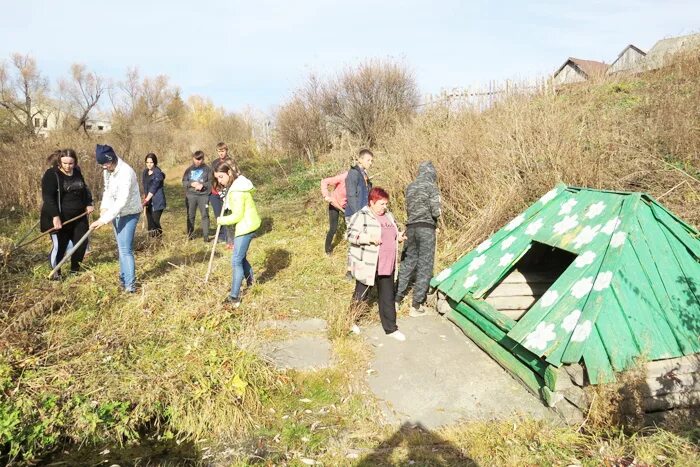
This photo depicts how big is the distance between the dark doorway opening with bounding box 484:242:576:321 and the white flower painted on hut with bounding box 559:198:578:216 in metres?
0.48

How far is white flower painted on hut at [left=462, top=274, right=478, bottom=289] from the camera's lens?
4.83 metres

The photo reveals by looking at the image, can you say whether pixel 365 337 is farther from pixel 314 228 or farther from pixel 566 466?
pixel 314 228

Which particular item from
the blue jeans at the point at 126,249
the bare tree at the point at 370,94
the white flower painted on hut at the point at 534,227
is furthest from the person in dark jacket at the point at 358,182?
the bare tree at the point at 370,94

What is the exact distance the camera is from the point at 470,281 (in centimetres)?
488

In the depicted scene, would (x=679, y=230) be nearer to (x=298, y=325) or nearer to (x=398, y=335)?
(x=398, y=335)

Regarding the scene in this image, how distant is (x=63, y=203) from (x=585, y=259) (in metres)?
6.06

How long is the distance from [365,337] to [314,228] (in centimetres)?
478

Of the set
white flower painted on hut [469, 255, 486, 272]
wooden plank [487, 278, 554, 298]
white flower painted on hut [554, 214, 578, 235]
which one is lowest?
wooden plank [487, 278, 554, 298]

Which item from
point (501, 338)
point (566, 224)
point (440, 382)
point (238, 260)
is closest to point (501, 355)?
point (501, 338)

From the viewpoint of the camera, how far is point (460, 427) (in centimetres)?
332

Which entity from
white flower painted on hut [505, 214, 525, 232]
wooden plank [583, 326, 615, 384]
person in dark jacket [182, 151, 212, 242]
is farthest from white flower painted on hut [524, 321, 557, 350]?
person in dark jacket [182, 151, 212, 242]

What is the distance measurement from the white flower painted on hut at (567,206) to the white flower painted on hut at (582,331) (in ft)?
5.53

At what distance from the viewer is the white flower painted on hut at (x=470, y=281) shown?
4826 millimetres

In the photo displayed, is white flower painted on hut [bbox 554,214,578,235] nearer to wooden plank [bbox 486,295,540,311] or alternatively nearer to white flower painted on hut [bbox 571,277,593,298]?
white flower painted on hut [bbox 571,277,593,298]
